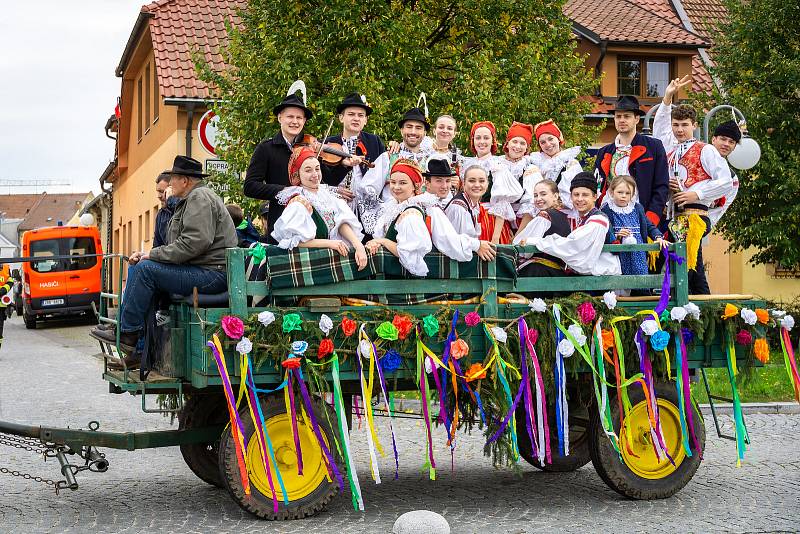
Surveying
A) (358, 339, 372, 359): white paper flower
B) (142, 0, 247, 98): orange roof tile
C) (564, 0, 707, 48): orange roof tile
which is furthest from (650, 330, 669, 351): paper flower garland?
(564, 0, 707, 48): orange roof tile

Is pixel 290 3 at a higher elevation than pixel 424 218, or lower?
higher

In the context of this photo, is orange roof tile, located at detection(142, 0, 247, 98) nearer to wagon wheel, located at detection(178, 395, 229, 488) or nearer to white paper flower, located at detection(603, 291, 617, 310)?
wagon wheel, located at detection(178, 395, 229, 488)

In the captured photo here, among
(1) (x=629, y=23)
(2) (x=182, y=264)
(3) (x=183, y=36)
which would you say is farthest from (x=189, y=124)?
(2) (x=182, y=264)

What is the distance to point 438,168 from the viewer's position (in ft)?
23.4

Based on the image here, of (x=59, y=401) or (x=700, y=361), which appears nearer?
(x=700, y=361)

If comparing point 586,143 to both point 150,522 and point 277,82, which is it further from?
point 150,522

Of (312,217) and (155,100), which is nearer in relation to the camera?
(312,217)

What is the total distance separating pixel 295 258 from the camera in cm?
605

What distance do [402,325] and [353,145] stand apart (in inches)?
86.1

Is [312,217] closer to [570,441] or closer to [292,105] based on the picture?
[292,105]

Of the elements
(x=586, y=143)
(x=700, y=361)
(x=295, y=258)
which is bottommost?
(x=700, y=361)

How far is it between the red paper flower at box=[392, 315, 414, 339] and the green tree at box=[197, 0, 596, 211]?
6.10 m

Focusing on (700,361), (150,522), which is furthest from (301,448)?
(700,361)

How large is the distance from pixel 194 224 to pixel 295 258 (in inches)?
29.9
